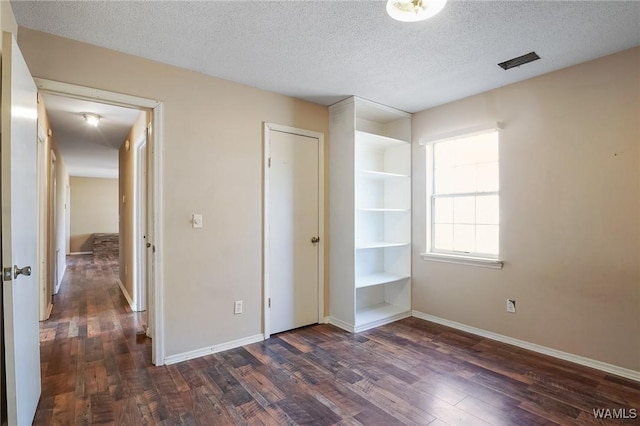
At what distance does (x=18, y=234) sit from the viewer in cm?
167

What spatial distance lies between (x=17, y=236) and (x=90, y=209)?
10414 millimetres

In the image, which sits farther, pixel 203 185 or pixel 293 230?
pixel 293 230

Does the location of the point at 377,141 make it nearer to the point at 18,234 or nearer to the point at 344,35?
the point at 344,35

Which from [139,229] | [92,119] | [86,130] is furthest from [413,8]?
[86,130]

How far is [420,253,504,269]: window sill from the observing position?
3189mm

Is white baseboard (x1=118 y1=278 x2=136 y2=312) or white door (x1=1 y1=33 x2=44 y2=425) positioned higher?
white door (x1=1 y1=33 x2=44 y2=425)

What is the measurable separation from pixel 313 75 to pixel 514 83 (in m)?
1.86

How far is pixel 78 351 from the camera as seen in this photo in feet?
9.62

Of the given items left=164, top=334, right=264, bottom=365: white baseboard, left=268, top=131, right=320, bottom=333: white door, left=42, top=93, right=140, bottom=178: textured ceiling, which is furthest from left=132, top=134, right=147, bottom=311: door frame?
left=268, top=131, right=320, bottom=333: white door

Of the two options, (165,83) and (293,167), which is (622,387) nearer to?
(293,167)

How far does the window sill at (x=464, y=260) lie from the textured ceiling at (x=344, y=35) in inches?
66.4

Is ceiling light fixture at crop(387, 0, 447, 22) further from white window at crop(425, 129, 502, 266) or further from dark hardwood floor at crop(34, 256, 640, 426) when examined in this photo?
dark hardwood floor at crop(34, 256, 640, 426)

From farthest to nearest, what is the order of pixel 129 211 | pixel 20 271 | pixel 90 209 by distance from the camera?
pixel 90 209 < pixel 129 211 < pixel 20 271

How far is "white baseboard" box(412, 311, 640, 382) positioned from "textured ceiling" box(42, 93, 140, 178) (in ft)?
13.4
